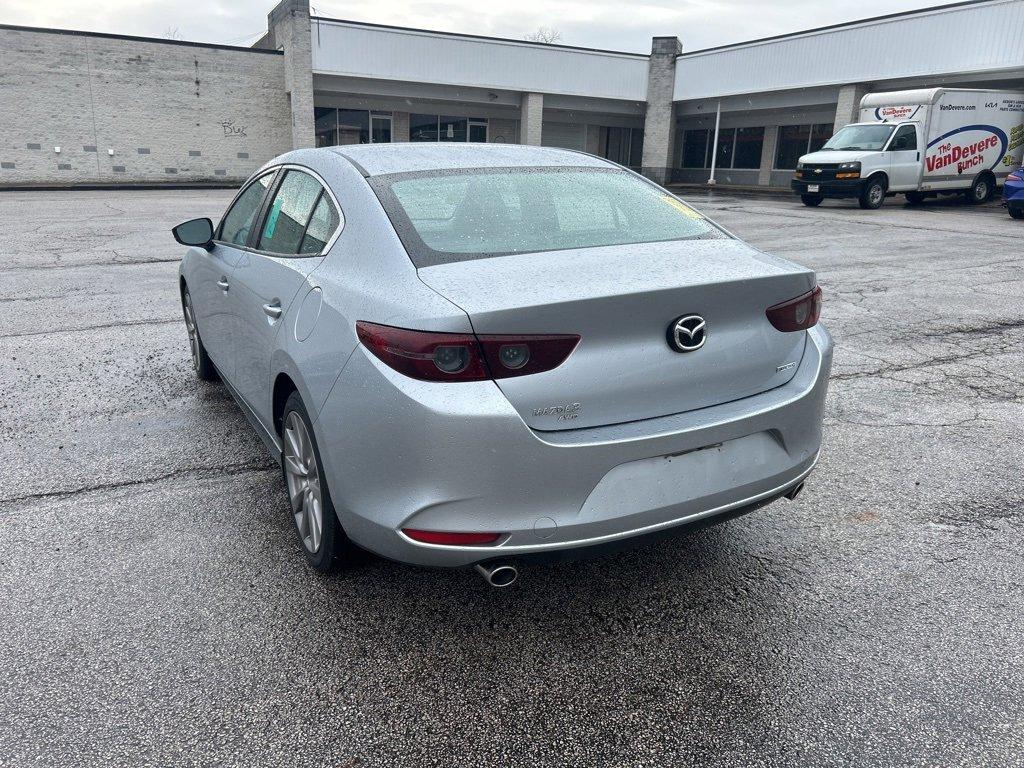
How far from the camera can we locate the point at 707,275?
8.43 feet

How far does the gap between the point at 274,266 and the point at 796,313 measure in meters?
2.12

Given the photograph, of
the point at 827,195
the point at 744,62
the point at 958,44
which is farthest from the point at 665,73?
the point at 827,195

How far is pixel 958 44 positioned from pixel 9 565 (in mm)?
29695

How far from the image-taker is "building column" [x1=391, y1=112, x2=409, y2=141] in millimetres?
35875

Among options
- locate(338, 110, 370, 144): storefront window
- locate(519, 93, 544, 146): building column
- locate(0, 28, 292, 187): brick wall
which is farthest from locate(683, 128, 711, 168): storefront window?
locate(0, 28, 292, 187): brick wall

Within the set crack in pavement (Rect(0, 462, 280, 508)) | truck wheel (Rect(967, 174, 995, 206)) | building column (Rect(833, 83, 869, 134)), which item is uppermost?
building column (Rect(833, 83, 869, 134))

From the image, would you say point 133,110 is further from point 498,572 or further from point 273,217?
point 498,572

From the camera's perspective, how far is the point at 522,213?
9.86 ft

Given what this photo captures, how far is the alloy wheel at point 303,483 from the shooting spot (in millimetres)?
2928

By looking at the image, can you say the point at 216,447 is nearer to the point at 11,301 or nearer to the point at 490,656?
the point at 490,656

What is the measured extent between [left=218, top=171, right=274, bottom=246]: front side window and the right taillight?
257 cm

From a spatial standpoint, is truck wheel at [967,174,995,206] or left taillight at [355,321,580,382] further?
truck wheel at [967,174,995,206]

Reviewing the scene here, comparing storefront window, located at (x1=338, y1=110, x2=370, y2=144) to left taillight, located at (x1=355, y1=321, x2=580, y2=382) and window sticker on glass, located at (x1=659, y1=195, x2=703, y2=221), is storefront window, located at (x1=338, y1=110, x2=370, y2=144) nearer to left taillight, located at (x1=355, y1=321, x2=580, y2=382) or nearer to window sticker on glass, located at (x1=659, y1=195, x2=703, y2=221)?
window sticker on glass, located at (x1=659, y1=195, x2=703, y2=221)

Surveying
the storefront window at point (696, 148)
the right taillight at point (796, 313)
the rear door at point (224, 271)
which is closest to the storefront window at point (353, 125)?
the storefront window at point (696, 148)
